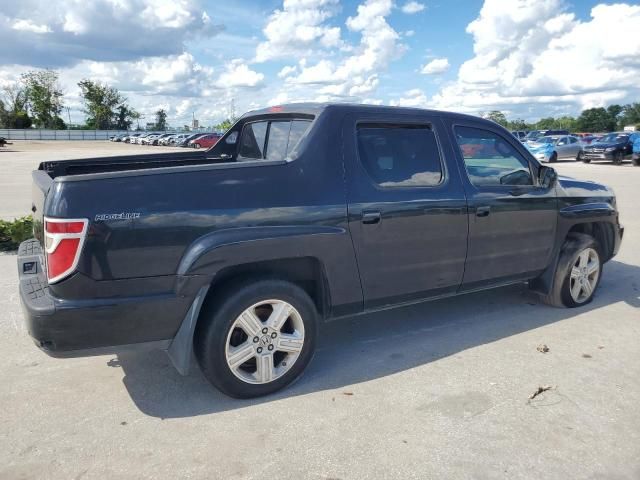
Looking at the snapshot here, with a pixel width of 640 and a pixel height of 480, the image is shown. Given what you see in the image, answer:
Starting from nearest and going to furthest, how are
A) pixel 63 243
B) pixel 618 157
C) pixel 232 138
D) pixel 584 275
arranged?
1. pixel 63 243
2. pixel 232 138
3. pixel 584 275
4. pixel 618 157

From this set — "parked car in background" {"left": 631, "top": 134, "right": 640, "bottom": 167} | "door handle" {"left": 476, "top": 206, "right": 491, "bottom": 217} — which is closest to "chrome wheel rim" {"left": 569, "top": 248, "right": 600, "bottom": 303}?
"door handle" {"left": 476, "top": 206, "right": 491, "bottom": 217}

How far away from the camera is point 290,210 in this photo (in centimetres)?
334

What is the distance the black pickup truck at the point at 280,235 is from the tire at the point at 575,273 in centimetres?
3

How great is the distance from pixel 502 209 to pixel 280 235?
209 centimetres

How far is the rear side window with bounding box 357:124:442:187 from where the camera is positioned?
3.79 meters

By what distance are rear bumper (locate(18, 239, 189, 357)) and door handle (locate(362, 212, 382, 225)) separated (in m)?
1.31

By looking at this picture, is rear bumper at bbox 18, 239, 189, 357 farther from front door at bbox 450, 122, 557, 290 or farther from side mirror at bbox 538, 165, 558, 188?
side mirror at bbox 538, 165, 558, 188

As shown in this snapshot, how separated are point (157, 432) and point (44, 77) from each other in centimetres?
9414

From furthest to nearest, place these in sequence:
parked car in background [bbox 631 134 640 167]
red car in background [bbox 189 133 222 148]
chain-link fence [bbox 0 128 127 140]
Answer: chain-link fence [bbox 0 128 127 140], red car in background [bbox 189 133 222 148], parked car in background [bbox 631 134 640 167]

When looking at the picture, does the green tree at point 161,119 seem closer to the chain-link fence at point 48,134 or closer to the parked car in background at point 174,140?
the chain-link fence at point 48,134

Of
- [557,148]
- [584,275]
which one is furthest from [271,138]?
[557,148]

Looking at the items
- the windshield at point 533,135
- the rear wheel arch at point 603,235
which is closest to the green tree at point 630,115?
the windshield at point 533,135

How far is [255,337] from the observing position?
335 cm

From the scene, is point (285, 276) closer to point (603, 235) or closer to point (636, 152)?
point (603, 235)
